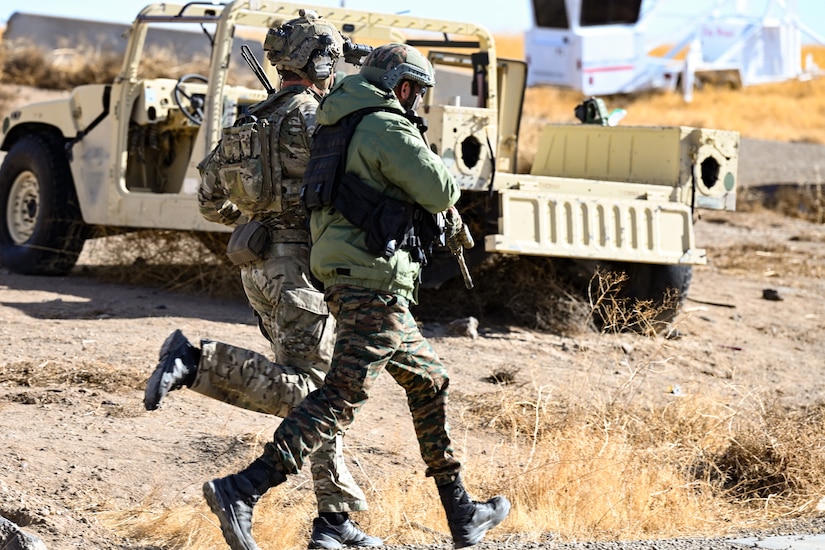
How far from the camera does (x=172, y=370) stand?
12.4 feet

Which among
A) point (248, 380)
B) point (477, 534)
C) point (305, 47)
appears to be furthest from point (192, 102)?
point (477, 534)

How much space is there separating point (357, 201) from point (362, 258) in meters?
0.17

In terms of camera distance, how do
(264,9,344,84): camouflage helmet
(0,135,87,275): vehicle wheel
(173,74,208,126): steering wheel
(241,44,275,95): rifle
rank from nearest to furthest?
(264,9,344,84): camouflage helmet → (241,44,275,95): rifle → (173,74,208,126): steering wheel → (0,135,87,275): vehicle wheel

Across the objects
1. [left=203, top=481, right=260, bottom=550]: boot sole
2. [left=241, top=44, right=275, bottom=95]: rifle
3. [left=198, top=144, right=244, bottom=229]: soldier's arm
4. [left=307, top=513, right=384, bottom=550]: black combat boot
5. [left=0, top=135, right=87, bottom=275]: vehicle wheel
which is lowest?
[left=307, top=513, right=384, bottom=550]: black combat boot

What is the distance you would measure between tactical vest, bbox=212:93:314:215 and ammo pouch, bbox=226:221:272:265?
0.08 m

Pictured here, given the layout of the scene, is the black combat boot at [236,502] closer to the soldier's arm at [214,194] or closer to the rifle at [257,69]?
the soldier's arm at [214,194]

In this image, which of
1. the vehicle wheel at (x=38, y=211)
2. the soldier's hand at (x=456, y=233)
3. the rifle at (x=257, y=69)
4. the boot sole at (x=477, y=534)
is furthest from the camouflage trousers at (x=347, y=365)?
the vehicle wheel at (x=38, y=211)

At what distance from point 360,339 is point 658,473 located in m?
1.97

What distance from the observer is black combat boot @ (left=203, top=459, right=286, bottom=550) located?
11.8 ft

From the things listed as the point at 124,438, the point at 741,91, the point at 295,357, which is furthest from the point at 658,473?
the point at 741,91

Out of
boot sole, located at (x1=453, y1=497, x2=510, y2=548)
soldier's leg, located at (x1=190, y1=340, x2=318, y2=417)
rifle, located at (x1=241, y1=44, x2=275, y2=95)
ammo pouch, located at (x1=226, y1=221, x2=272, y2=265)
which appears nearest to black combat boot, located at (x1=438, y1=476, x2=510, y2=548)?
boot sole, located at (x1=453, y1=497, x2=510, y2=548)

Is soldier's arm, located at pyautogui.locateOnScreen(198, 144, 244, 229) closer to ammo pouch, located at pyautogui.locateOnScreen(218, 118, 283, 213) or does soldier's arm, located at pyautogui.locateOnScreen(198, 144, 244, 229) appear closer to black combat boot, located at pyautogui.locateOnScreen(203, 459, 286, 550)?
ammo pouch, located at pyautogui.locateOnScreen(218, 118, 283, 213)

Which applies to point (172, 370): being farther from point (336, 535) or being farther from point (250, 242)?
point (336, 535)

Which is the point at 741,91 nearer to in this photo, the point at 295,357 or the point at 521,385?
the point at 521,385
